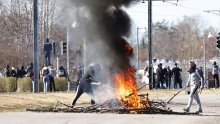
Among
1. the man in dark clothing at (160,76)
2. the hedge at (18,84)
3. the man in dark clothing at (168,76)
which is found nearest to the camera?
the hedge at (18,84)

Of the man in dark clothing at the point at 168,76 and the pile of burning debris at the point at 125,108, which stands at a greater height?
the man in dark clothing at the point at 168,76

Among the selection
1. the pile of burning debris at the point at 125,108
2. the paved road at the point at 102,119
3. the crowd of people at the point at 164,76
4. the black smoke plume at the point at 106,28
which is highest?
the black smoke plume at the point at 106,28

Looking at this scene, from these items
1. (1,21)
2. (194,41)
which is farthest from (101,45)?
(194,41)

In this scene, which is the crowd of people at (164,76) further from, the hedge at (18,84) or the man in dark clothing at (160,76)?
the hedge at (18,84)

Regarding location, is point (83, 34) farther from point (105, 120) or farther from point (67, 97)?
point (67, 97)

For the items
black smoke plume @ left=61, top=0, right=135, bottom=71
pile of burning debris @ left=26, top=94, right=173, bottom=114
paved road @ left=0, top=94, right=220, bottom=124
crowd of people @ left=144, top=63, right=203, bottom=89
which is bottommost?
paved road @ left=0, top=94, right=220, bottom=124

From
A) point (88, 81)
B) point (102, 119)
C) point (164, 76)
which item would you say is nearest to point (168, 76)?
point (164, 76)

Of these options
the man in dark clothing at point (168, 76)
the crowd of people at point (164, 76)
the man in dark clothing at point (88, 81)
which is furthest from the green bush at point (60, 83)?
the man in dark clothing at point (88, 81)

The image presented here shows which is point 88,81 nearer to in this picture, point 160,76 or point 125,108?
point 125,108

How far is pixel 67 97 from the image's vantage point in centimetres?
3086

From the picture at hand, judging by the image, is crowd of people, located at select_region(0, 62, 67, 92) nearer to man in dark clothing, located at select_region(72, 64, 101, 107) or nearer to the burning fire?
man in dark clothing, located at select_region(72, 64, 101, 107)

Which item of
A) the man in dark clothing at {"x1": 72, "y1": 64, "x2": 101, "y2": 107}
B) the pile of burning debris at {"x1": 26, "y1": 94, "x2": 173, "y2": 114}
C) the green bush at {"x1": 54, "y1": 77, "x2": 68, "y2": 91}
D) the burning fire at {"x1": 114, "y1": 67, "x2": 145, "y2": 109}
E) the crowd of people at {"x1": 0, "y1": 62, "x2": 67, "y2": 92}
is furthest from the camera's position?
the green bush at {"x1": 54, "y1": 77, "x2": 68, "y2": 91}

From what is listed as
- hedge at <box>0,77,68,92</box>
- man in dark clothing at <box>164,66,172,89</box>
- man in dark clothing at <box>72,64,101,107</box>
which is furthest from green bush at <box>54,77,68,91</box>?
man in dark clothing at <box>72,64,101,107</box>

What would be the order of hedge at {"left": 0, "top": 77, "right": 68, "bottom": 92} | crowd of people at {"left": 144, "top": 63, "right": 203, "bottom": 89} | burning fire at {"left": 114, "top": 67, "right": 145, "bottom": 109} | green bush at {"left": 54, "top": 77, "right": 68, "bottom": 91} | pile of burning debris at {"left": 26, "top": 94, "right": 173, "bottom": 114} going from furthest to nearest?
crowd of people at {"left": 144, "top": 63, "right": 203, "bottom": 89} < green bush at {"left": 54, "top": 77, "right": 68, "bottom": 91} < hedge at {"left": 0, "top": 77, "right": 68, "bottom": 92} < burning fire at {"left": 114, "top": 67, "right": 145, "bottom": 109} < pile of burning debris at {"left": 26, "top": 94, "right": 173, "bottom": 114}
